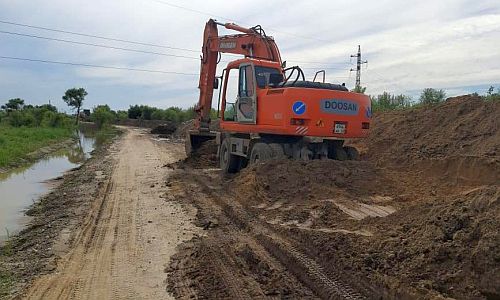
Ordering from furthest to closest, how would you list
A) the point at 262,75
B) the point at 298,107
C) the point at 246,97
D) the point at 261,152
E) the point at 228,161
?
the point at 228,161
the point at 246,97
the point at 262,75
the point at 261,152
the point at 298,107

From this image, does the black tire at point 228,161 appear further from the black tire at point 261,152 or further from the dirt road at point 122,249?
the dirt road at point 122,249

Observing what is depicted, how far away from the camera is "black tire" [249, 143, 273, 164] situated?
36.0 ft

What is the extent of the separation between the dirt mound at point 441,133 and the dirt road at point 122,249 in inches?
271

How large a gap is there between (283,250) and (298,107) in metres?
5.28

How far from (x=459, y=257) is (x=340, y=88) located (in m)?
7.62

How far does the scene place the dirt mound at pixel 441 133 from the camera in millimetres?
11133

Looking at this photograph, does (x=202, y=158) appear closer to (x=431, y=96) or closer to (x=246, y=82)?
(x=246, y=82)

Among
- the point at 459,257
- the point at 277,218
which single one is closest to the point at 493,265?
the point at 459,257

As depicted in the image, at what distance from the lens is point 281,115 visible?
34.3 ft

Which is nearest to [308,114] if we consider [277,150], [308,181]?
[277,150]

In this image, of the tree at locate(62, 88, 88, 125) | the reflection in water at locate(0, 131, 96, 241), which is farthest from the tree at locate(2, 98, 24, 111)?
the reflection in water at locate(0, 131, 96, 241)

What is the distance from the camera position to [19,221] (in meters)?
9.39

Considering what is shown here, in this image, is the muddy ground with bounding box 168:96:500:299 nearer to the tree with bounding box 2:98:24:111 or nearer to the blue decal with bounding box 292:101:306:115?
the blue decal with bounding box 292:101:306:115

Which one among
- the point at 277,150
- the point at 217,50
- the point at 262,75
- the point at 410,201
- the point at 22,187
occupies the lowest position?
the point at 22,187
